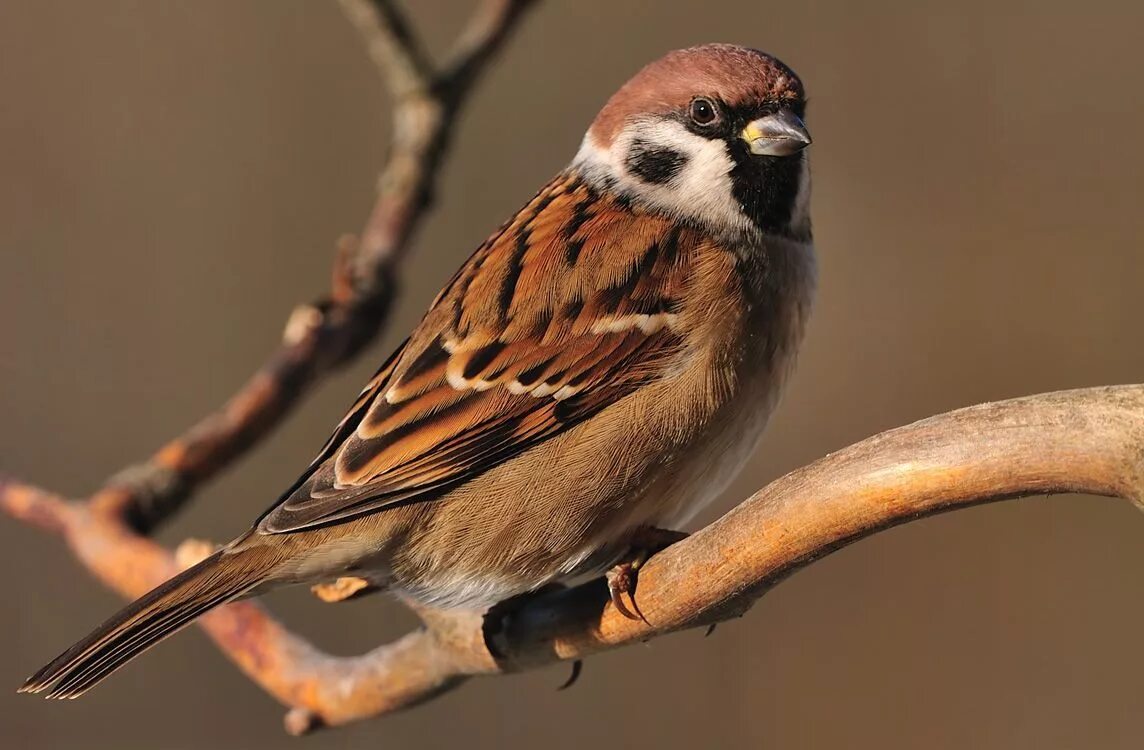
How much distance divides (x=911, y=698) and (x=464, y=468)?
99.9 inches

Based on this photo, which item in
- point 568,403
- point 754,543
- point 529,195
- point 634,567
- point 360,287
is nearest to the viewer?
point 754,543

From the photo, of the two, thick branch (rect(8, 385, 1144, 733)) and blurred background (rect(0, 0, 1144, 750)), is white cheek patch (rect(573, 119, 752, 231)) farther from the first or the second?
blurred background (rect(0, 0, 1144, 750))

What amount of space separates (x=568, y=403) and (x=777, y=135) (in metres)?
0.62

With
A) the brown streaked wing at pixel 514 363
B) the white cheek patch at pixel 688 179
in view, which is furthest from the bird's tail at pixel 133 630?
the white cheek patch at pixel 688 179

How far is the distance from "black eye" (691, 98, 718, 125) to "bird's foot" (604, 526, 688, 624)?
775mm

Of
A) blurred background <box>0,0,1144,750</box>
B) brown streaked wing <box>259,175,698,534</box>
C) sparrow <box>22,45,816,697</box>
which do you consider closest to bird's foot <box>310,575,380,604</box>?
sparrow <box>22,45,816,697</box>

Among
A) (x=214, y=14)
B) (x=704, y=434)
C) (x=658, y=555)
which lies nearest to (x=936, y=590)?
(x=704, y=434)

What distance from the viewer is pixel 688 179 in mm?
2787

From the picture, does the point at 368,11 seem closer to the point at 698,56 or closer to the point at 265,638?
the point at 698,56

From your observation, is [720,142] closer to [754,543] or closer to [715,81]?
[715,81]

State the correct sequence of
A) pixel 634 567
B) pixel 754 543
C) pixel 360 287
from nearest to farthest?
pixel 754 543 → pixel 634 567 → pixel 360 287

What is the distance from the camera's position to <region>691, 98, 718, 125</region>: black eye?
8.96ft

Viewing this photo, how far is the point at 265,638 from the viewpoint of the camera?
2.71 meters

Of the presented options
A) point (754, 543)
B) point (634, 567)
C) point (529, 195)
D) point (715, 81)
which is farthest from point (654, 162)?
point (529, 195)
